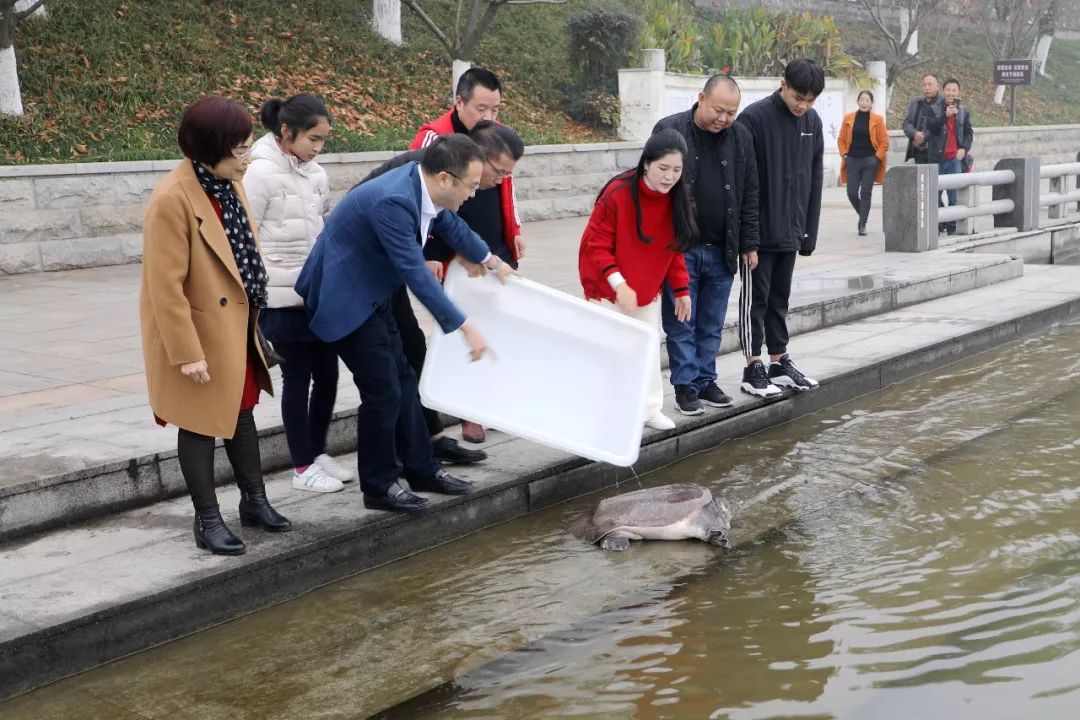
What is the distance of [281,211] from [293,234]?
0.36 feet

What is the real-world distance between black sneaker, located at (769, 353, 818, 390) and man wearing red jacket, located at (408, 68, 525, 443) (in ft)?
6.82

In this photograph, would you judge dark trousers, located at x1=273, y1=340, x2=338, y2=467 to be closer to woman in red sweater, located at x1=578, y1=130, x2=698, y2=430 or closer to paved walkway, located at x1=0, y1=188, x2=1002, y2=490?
paved walkway, located at x1=0, y1=188, x2=1002, y2=490

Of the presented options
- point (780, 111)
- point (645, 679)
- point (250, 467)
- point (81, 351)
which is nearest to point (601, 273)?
point (780, 111)

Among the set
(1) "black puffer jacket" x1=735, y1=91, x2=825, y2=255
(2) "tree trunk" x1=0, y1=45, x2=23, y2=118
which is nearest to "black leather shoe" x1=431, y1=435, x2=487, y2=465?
(1) "black puffer jacket" x1=735, y1=91, x2=825, y2=255

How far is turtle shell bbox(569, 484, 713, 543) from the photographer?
5.12m

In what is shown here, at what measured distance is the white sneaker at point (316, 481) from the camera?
535cm

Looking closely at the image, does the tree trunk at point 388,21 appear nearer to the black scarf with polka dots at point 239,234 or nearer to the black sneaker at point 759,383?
the black sneaker at point 759,383

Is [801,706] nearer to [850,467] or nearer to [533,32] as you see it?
[850,467]

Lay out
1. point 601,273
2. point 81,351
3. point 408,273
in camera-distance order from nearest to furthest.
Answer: point 408,273
point 601,273
point 81,351

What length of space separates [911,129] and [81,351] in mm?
10065

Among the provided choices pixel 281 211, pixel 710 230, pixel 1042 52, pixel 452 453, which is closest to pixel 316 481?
pixel 452 453

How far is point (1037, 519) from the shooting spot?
5.23 meters

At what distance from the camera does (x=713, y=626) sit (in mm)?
4270

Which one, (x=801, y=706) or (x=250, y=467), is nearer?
(x=801, y=706)
